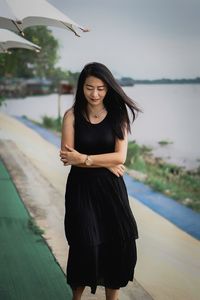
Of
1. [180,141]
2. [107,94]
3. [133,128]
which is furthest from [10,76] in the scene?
[107,94]

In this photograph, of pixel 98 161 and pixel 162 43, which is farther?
pixel 162 43

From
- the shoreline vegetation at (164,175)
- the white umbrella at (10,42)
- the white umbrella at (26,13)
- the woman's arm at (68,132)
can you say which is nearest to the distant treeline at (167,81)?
the shoreline vegetation at (164,175)

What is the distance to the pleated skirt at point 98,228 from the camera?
90.7 inches

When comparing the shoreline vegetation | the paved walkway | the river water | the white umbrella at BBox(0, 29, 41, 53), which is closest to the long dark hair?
the paved walkway

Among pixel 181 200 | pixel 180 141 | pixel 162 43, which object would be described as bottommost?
pixel 181 200

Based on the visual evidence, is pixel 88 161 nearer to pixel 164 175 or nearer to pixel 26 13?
pixel 26 13

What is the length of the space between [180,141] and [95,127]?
222 centimetres

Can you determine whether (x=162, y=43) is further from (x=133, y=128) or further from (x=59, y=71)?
(x=59, y=71)

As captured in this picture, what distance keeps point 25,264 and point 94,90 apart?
148cm

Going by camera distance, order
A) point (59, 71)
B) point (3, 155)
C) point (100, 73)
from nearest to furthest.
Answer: point (100, 73) → point (59, 71) → point (3, 155)

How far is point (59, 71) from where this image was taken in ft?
16.0

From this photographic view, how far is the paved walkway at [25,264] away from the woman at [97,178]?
1.78 ft

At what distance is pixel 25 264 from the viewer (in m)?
3.23

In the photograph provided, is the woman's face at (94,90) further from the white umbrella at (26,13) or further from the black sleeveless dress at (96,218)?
the white umbrella at (26,13)
